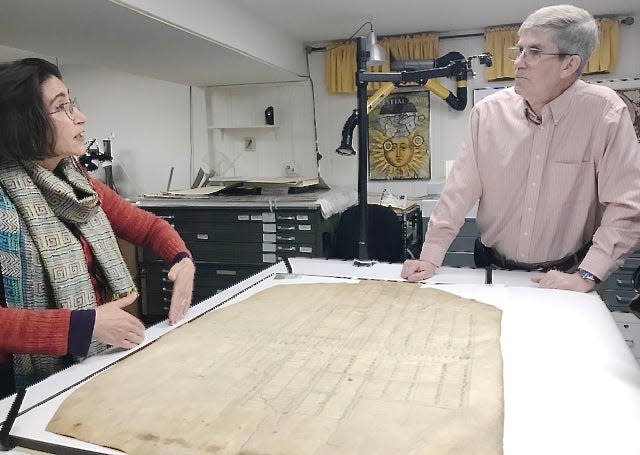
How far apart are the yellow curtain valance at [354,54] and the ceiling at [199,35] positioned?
0.25 feet

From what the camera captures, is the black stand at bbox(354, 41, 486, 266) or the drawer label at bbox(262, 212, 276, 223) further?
the drawer label at bbox(262, 212, 276, 223)

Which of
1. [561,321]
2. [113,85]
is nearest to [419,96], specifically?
[113,85]

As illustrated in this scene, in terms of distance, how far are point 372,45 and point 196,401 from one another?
2.99 m

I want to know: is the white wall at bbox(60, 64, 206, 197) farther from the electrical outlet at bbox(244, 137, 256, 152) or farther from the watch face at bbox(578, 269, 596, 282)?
the watch face at bbox(578, 269, 596, 282)

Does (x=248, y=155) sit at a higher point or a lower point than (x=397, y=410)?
higher

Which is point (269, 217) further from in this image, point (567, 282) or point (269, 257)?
point (567, 282)

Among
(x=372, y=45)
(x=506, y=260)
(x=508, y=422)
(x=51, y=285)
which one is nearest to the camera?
(x=508, y=422)

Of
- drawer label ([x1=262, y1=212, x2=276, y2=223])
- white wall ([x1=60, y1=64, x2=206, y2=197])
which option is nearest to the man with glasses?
drawer label ([x1=262, y1=212, x2=276, y2=223])

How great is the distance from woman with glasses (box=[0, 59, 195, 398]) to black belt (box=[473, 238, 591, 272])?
3.25 ft

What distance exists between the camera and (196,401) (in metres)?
0.83

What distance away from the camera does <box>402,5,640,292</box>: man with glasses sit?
61.1 inches

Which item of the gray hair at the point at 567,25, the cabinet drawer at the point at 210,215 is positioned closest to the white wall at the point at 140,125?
the cabinet drawer at the point at 210,215

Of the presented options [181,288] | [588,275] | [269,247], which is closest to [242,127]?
[269,247]

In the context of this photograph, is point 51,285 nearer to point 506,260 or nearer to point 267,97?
point 506,260
